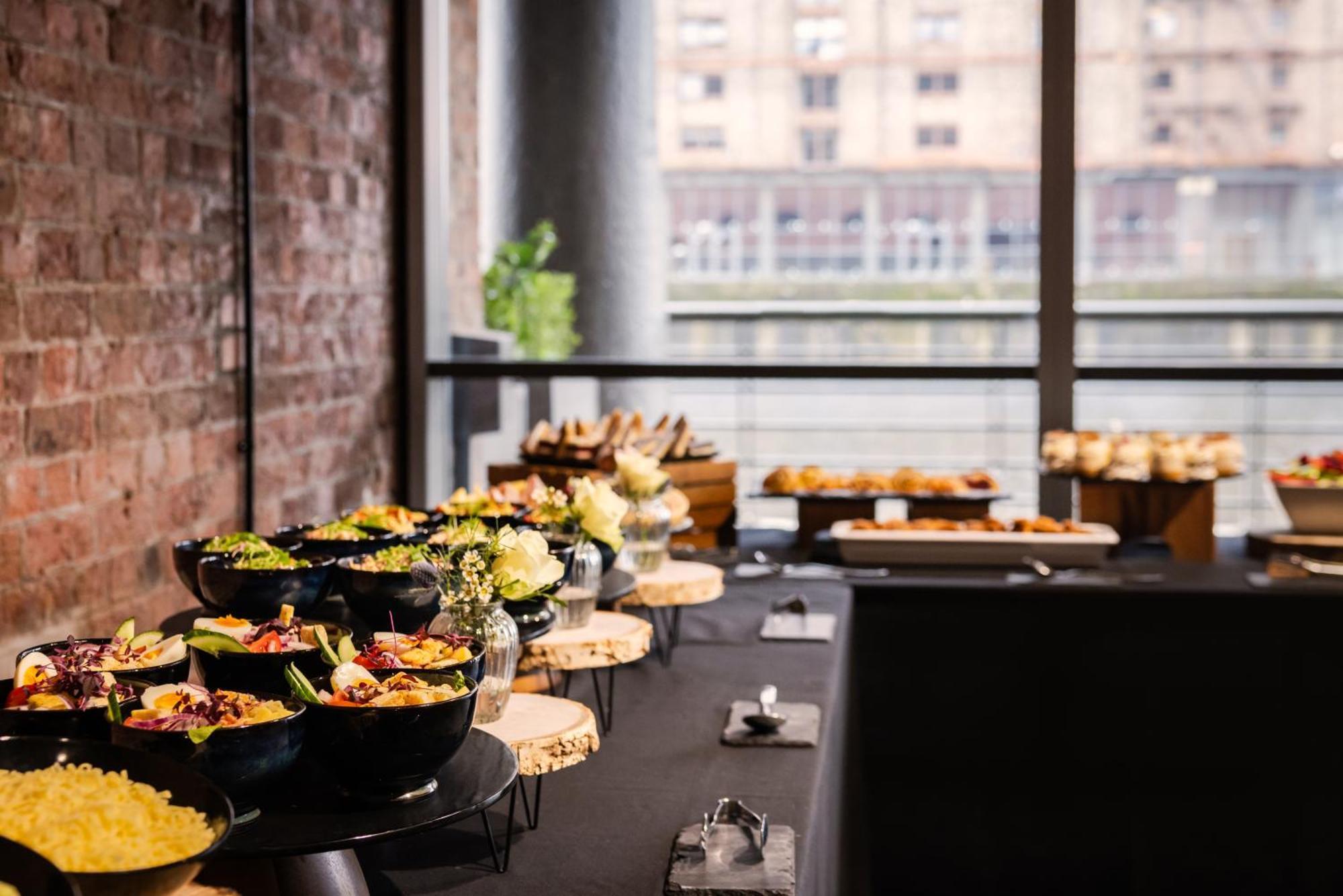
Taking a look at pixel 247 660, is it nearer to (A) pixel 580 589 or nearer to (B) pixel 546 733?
(B) pixel 546 733

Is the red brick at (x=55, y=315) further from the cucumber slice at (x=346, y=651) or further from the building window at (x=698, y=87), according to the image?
the building window at (x=698, y=87)

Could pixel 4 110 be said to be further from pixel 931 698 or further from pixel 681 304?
pixel 681 304

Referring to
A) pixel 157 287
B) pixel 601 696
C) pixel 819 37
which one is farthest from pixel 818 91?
pixel 601 696

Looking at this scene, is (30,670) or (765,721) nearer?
(30,670)

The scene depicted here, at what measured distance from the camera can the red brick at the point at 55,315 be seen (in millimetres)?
2234

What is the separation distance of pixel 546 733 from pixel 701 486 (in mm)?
2054

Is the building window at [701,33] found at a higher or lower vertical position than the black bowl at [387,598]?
higher

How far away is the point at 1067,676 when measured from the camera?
285cm

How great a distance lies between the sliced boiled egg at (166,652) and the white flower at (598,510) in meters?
0.75

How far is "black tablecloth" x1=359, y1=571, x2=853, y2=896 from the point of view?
1.26 meters

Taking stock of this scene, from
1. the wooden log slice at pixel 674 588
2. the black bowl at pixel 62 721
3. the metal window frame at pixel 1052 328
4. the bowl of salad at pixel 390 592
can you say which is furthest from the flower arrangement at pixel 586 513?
the metal window frame at pixel 1052 328

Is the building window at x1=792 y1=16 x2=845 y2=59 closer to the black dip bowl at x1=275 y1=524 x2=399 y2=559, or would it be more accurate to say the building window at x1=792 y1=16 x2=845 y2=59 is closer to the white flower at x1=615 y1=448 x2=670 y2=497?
the white flower at x1=615 y1=448 x2=670 y2=497

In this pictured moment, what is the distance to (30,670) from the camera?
1136mm

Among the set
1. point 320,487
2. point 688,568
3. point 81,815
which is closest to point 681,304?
point 320,487
